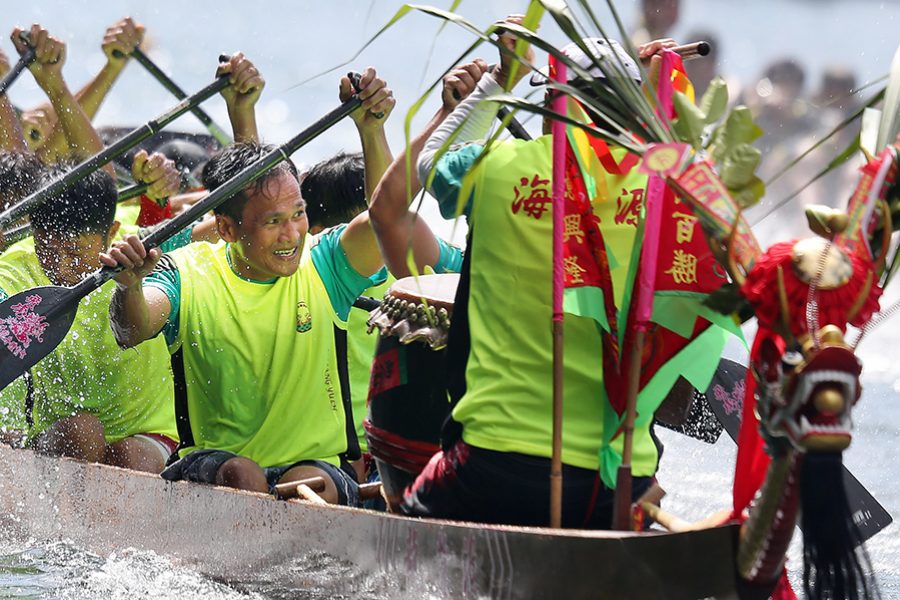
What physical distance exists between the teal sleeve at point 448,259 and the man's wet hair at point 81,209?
4.70ft

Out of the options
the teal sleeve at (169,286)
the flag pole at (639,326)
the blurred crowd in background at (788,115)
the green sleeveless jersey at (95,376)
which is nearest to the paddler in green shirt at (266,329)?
the teal sleeve at (169,286)

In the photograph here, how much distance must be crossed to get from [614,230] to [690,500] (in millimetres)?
3845

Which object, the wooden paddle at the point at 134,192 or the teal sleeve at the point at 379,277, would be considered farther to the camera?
the wooden paddle at the point at 134,192

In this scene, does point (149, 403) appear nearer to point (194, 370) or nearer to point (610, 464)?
point (194, 370)

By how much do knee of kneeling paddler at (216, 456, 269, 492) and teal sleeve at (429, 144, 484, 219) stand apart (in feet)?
4.11

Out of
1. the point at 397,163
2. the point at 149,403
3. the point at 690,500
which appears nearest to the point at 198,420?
the point at 149,403

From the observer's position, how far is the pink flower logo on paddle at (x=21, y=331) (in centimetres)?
460

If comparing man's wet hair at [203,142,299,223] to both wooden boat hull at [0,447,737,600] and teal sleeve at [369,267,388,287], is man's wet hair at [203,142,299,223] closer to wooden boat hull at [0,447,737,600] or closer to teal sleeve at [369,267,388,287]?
teal sleeve at [369,267,388,287]

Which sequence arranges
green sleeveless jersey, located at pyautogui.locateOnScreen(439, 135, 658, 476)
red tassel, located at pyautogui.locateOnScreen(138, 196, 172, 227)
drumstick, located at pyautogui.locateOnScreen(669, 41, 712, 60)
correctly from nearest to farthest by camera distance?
green sleeveless jersey, located at pyautogui.locateOnScreen(439, 135, 658, 476) < drumstick, located at pyautogui.locateOnScreen(669, 41, 712, 60) < red tassel, located at pyautogui.locateOnScreen(138, 196, 172, 227)

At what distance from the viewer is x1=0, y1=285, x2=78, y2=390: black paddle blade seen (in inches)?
181

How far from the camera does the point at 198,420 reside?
171 inches

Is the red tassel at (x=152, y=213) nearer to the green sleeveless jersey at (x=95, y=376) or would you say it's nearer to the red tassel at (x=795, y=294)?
the green sleeveless jersey at (x=95, y=376)

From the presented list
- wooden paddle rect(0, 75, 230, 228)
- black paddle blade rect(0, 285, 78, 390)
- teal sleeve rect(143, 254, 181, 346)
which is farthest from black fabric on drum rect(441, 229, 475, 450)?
wooden paddle rect(0, 75, 230, 228)

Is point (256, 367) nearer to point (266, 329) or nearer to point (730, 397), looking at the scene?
point (266, 329)
